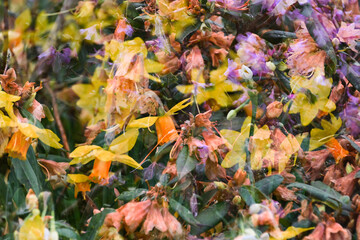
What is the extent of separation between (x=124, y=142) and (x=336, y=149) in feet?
1.24

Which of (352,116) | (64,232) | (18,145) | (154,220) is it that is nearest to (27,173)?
(18,145)

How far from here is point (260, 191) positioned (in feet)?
2.30

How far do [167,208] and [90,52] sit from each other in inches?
21.3

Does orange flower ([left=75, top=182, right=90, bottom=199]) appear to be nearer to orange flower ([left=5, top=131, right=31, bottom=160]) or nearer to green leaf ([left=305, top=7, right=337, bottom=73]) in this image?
orange flower ([left=5, top=131, right=31, bottom=160])

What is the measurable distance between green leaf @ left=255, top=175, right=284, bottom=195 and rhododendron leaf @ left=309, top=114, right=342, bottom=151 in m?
0.19

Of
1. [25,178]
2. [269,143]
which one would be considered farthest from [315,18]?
[25,178]

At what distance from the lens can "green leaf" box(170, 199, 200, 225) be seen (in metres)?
0.72

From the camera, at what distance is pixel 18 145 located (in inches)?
31.7

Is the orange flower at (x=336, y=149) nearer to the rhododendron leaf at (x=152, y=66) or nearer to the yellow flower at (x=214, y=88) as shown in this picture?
the yellow flower at (x=214, y=88)

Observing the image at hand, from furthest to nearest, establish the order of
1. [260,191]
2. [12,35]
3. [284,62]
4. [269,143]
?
[12,35]
[284,62]
[269,143]
[260,191]

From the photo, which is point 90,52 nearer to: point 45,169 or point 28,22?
point 28,22

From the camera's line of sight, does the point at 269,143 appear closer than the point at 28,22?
Yes

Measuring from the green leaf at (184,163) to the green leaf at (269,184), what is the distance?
0.11 metres

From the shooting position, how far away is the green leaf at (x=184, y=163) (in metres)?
0.73
